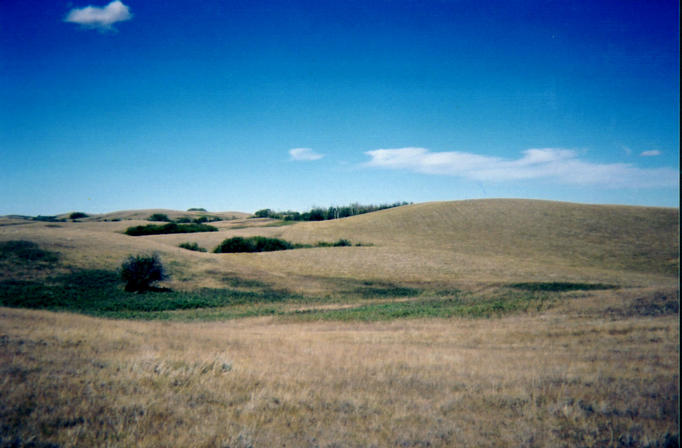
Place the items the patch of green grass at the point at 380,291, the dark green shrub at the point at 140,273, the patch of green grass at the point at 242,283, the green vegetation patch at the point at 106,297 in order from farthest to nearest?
1. the patch of green grass at the point at 242,283
2. the patch of green grass at the point at 380,291
3. the dark green shrub at the point at 140,273
4. the green vegetation patch at the point at 106,297

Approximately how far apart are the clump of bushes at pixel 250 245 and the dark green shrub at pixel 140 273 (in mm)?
29779

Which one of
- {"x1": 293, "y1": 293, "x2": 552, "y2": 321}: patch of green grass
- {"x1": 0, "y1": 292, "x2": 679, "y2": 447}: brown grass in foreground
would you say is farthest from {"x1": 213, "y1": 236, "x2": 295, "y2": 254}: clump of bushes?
{"x1": 0, "y1": 292, "x2": 679, "y2": 447}: brown grass in foreground

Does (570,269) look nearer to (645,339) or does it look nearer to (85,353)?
(645,339)

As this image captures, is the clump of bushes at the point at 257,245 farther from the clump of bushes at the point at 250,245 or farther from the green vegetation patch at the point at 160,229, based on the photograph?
the green vegetation patch at the point at 160,229

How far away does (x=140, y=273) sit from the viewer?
35.2 meters

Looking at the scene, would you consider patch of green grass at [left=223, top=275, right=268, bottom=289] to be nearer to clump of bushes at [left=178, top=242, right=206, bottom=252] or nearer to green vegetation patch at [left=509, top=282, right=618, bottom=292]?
green vegetation patch at [left=509, top=282, right=618, bottom=292]

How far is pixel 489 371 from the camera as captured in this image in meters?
8.84

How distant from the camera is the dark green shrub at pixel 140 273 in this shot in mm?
34844

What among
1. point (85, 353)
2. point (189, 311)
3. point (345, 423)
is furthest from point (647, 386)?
point (189, 311)

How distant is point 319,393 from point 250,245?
201 feet

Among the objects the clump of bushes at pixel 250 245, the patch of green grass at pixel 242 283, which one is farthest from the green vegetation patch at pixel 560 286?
the clump of bushes at pixel 250 245

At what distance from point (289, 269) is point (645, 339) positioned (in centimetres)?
4096

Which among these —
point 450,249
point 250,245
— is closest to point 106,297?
point 250,245

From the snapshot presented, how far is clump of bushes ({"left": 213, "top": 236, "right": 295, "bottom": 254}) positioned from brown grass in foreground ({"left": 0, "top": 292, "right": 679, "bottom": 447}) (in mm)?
54807
